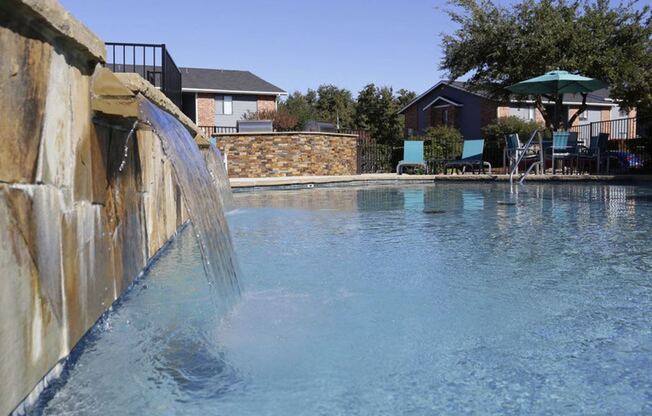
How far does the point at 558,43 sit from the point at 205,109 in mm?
24224

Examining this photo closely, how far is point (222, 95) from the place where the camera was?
132ft

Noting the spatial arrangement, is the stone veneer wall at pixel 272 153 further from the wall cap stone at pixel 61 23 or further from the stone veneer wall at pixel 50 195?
the wall cap stone at pixel 61 23

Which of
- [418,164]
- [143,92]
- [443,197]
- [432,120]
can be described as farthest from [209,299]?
[432,120]

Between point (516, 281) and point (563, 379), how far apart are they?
1698 millimetres

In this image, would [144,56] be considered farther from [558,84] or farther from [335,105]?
[335,105]

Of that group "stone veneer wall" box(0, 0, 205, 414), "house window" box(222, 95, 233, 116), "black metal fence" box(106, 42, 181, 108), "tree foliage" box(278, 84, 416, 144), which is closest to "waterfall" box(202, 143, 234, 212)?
"black metal fence" box(106, 42, 181, 108)

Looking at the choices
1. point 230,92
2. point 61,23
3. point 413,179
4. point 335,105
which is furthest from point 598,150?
point 335,105

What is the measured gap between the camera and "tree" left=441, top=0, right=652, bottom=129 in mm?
20547

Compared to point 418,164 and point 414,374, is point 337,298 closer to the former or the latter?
point 414,374

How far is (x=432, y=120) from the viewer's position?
4009 centimetres

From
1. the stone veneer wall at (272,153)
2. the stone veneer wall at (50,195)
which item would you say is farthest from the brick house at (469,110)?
the stone veneer wall at (50,195)

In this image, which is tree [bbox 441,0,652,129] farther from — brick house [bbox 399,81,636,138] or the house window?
the house window

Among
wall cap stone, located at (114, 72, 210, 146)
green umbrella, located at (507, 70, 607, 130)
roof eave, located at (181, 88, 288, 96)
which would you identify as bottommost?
wall cap stone, located at (114, 72, 210, 146)

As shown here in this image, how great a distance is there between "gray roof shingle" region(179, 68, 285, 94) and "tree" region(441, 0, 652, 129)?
20054 mm
